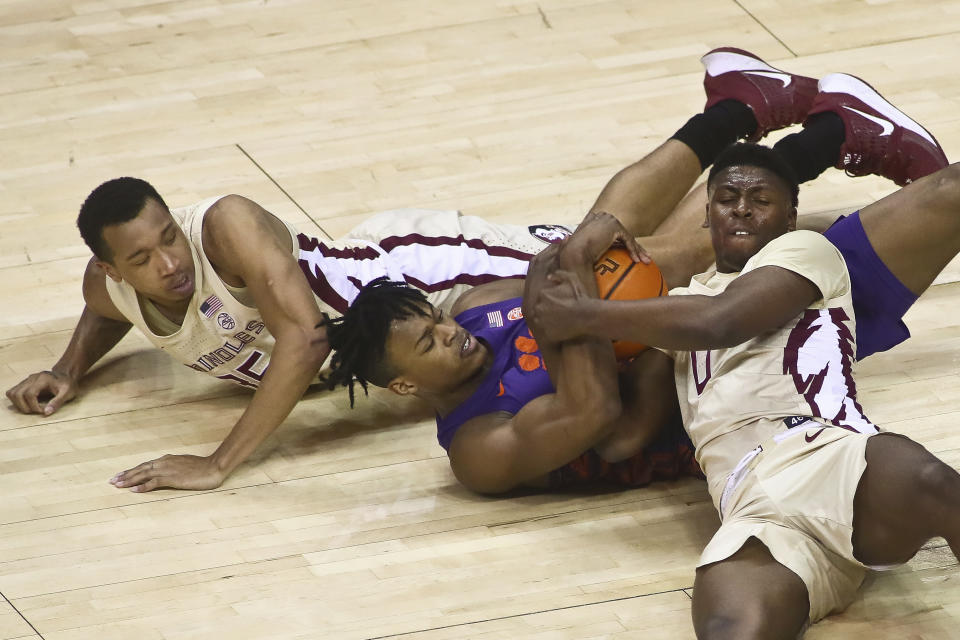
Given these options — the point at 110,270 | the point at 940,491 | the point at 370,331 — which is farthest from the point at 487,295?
the point at 940,491

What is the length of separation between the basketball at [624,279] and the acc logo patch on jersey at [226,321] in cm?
93

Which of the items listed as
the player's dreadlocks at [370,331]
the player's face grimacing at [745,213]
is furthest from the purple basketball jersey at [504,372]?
the player's face grimacing at [745,213]

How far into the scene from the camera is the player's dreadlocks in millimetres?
2861

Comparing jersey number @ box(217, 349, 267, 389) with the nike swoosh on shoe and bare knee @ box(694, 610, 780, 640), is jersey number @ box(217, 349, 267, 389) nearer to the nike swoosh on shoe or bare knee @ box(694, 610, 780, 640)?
bare knee @ box(694, 610, 780, 640)

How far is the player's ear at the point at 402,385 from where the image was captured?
2.89m

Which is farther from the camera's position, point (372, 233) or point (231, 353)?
point (372, 233)

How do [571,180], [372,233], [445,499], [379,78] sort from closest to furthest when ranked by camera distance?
1. [445,499]
2. [372,233]
3. [571,180]
4. [379,78]

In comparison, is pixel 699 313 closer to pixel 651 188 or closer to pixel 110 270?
pixel 651 188

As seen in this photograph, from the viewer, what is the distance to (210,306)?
125 inches

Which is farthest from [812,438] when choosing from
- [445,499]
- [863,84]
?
[863,84]

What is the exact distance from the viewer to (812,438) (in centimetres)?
247

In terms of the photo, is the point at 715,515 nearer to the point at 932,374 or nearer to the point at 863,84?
the point at 932,374

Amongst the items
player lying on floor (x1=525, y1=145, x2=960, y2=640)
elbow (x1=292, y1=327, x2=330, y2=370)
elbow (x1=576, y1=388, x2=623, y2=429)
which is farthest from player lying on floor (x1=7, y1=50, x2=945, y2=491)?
elbow (x1=576, y1=388, x2=623, y2=429)

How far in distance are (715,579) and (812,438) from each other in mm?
310
